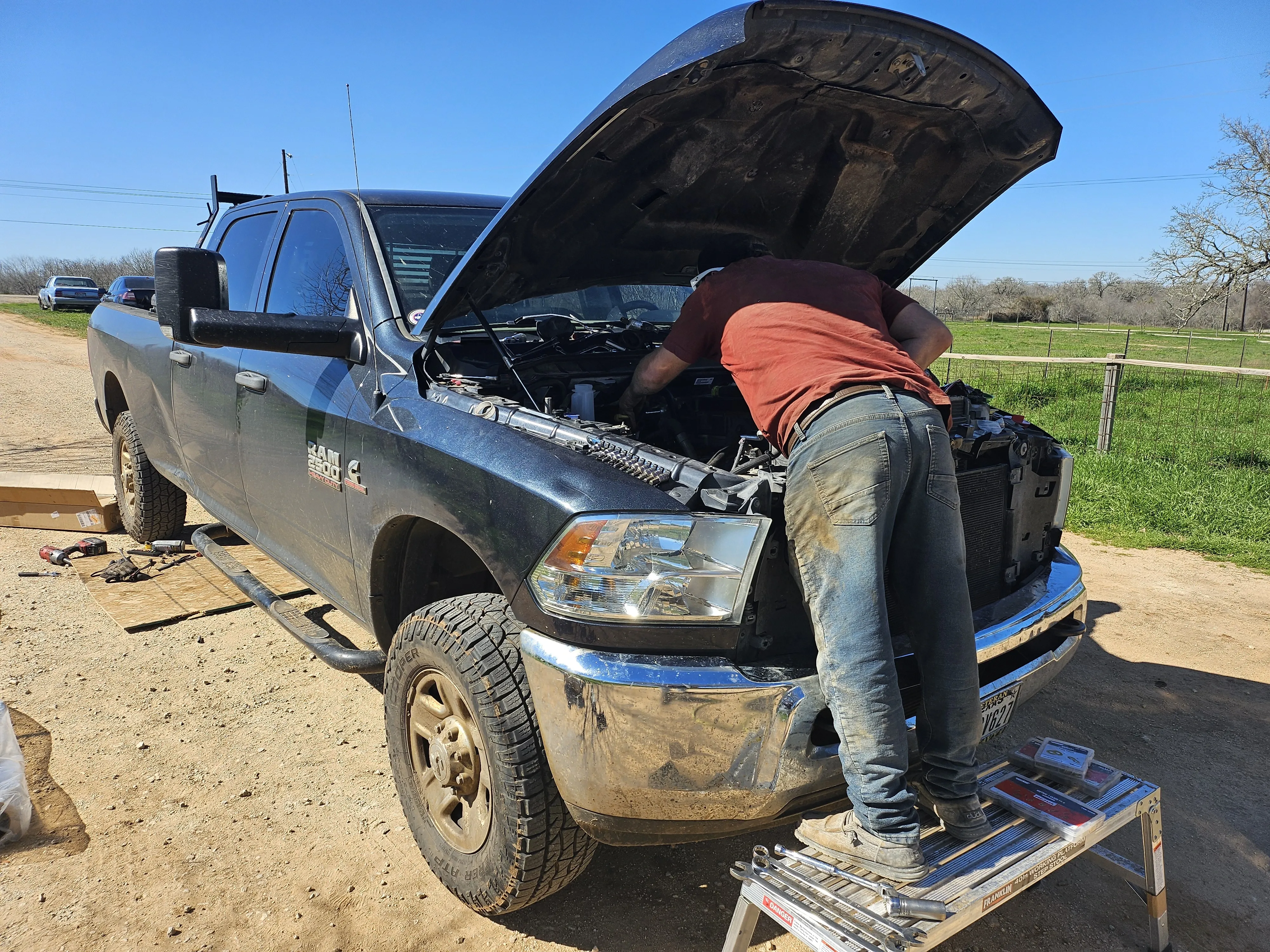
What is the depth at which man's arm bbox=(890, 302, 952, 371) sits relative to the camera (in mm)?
2670

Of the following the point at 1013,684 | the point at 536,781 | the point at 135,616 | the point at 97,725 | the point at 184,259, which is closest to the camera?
the point at 536,781

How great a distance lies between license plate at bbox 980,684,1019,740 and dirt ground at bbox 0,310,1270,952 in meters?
0.60

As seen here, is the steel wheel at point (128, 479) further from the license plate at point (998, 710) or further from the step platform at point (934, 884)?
the license plate at point (998, 710)

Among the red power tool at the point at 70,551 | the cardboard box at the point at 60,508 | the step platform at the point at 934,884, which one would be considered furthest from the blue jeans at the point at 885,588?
the cardboard box at the point at 60,508

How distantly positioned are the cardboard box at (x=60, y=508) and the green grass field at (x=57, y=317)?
65.1 feet

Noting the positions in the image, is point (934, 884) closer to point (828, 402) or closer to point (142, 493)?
point (828, 402)

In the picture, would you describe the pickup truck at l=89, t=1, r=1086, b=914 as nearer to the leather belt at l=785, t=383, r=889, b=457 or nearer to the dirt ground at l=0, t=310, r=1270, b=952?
the leather belt at l=785, t=383, r=889, b=457

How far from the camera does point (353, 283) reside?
126 inches

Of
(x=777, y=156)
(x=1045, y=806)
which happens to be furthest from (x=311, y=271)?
(x=1045, y=806)

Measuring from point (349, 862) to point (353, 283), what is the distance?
1950mm

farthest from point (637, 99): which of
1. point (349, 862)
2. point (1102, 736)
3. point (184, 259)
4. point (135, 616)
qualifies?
point (135, 616)

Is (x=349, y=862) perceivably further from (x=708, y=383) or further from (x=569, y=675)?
(x=708, y=383)

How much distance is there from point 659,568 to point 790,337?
736 mm

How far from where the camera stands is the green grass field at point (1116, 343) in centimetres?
2139
